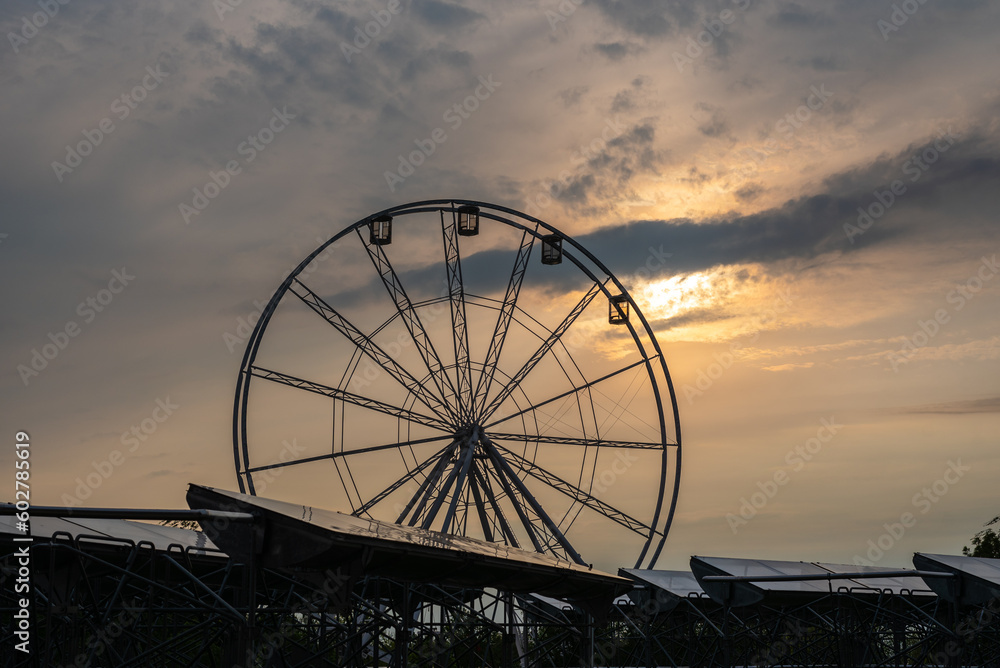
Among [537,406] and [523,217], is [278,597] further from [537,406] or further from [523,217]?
[523,217]

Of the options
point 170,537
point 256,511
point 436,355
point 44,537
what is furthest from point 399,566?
point 436,355

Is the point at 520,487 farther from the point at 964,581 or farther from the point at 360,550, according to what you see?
the point at 360,550

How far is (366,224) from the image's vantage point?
2973cm

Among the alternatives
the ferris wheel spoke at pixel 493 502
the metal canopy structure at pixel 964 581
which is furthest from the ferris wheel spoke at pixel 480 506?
the metal canopy structure at pixel 964 581

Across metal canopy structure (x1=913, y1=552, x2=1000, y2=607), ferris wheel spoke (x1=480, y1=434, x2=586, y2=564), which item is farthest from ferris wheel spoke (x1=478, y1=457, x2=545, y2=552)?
metal canopy structure (x1=913, y1=552, x2=1000, y2=607)

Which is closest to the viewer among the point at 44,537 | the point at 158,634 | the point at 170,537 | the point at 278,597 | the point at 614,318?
the point at 44,537

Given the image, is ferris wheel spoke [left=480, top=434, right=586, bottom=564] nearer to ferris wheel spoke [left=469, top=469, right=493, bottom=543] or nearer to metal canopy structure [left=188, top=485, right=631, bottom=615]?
ferris wheel spoke [left=469, top=469, right=493, bottom=543]

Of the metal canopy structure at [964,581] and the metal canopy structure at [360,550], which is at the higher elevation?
the metal canopy structure at [964,581]

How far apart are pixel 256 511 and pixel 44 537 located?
17.8ft

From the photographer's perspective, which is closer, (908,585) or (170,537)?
(170,537)

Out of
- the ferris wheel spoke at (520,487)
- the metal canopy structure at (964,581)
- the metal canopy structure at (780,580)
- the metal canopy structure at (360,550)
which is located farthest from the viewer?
the ferris wheel spoke at (520,487)

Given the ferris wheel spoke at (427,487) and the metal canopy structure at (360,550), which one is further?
the ferris wheel spoke at (427,487)

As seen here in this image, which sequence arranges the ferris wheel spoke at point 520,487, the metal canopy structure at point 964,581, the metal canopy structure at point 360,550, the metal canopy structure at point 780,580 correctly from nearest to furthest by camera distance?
the metal canopy structure at point 360,550, the metal canopy structure at point 780,580, the metal canopy structure at point 964,581, the ferris wheel spoke at point 520,487

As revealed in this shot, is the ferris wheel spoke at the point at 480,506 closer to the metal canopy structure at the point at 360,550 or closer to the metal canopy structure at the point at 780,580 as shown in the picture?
the metal canopy structure at the point at 780,580
